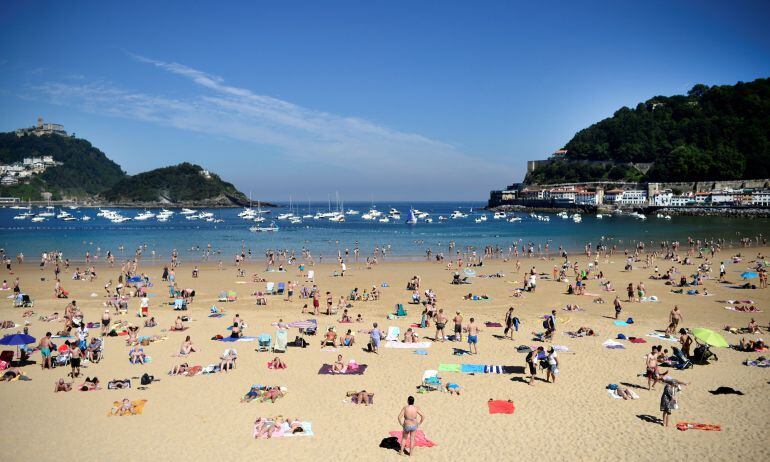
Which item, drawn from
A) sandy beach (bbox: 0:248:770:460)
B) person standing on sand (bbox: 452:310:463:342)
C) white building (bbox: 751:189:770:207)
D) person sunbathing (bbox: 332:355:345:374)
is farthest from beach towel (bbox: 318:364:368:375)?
white building (bbox: 751:189:770:207)

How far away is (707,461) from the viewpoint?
8.80 metres

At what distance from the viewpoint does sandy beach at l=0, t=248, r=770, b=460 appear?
9.30m

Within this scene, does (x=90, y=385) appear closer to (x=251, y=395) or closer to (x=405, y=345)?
(x=251, y=395)

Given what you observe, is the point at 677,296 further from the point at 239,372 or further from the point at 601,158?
the point at 601,158

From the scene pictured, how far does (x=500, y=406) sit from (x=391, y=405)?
7.76 feet

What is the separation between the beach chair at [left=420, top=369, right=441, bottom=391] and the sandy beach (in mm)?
209

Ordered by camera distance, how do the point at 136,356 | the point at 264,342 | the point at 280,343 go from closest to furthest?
the point at 136,356 → the point at 280,343 → the point at 264,342

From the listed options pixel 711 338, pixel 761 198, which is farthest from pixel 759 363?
pixel 761 198

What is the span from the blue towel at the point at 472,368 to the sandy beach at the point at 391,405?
0.24 meters

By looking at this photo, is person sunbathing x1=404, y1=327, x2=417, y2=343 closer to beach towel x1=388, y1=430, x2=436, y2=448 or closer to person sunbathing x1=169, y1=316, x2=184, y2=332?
beach towel x1=388, y1=430, x2=436, y2=448

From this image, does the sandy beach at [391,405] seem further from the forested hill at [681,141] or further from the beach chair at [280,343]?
the forested hill at [681,141]

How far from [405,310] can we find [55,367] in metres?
12.3

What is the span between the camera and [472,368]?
44.2 ft

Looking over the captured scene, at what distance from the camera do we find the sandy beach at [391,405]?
930 cm
